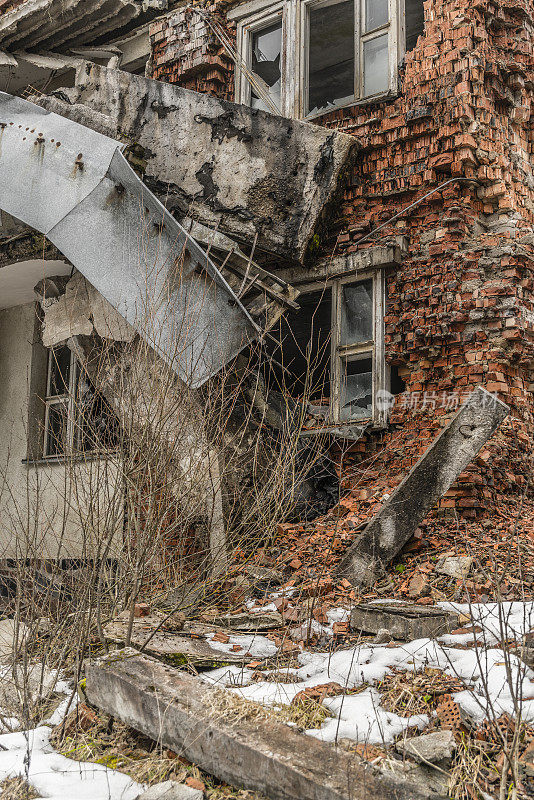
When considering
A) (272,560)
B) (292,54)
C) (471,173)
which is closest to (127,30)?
(292,54)

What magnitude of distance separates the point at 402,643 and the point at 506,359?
A: 3268 millimetres

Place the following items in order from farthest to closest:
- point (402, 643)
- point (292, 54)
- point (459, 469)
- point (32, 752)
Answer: point (292, 54), point (459, 469), point (402, 643), point (32, 752)

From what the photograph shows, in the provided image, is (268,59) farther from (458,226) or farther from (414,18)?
(458,226)

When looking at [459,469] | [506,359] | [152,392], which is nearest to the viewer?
[152,392]

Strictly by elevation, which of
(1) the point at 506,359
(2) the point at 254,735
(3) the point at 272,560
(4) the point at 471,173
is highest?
(4) the point at 471,173

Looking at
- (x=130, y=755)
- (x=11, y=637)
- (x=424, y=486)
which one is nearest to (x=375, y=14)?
(x=424, y=486)

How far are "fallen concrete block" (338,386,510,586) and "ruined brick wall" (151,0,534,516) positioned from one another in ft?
2.18

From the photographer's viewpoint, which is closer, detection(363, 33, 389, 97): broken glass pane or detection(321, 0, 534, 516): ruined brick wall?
detection(321, 0, 534, 516): ruined brick wall

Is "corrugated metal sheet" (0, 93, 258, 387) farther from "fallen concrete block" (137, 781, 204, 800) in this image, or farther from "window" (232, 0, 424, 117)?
"fallen concrete block" (137, 781, 204, 800)

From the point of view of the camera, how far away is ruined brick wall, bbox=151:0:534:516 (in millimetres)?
6855

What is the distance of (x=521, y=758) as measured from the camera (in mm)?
2998

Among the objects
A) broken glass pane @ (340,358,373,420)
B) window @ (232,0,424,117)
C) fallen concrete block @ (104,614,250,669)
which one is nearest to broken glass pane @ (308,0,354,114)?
window @ (232,0,424,117)

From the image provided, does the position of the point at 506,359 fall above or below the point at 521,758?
above

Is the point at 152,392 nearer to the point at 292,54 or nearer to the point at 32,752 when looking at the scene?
the point at 32,752
